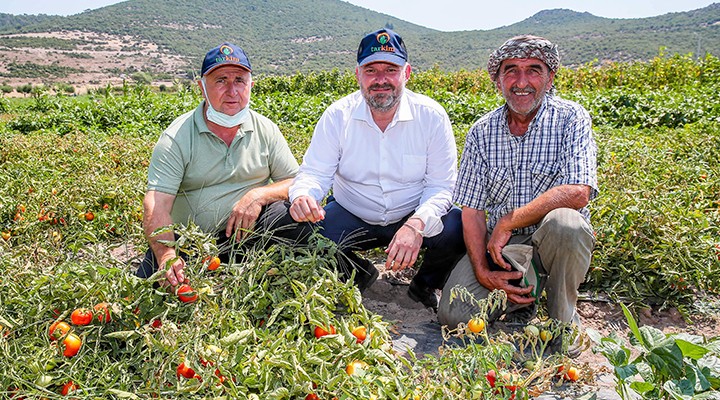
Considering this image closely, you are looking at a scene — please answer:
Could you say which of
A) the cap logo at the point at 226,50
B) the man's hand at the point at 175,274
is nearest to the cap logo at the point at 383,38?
the cap logo at the point at 226,50

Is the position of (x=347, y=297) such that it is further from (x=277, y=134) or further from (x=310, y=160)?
(x=277, y=134)

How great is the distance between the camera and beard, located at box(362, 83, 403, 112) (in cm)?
282

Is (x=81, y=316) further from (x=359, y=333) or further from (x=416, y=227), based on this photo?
(x=416, y=227)

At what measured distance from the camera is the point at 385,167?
9.64 feet

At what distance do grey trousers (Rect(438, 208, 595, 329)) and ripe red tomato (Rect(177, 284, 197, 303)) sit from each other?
119 centimetres

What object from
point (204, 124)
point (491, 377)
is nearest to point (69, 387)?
point (491, 377)

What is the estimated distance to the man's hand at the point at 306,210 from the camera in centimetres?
269

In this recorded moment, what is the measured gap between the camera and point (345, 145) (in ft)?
9.81

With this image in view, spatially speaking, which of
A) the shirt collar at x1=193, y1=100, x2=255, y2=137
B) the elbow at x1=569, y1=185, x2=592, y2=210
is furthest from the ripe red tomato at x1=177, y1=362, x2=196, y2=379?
the elbow at x1=569, y1=185, x2=592, y2=210

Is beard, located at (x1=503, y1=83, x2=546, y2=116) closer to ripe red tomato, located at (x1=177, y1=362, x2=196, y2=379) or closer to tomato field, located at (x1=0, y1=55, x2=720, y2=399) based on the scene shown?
tomato field, located at (x1=0, y1=55, x2=720, y2=399)

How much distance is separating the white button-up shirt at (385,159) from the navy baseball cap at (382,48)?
9.7 inches

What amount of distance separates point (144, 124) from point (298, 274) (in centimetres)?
783

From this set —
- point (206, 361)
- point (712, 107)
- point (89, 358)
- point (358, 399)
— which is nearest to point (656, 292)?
point (358, 399)

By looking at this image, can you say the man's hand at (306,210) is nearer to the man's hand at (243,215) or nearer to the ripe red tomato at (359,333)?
the man's hand at (243,215)
